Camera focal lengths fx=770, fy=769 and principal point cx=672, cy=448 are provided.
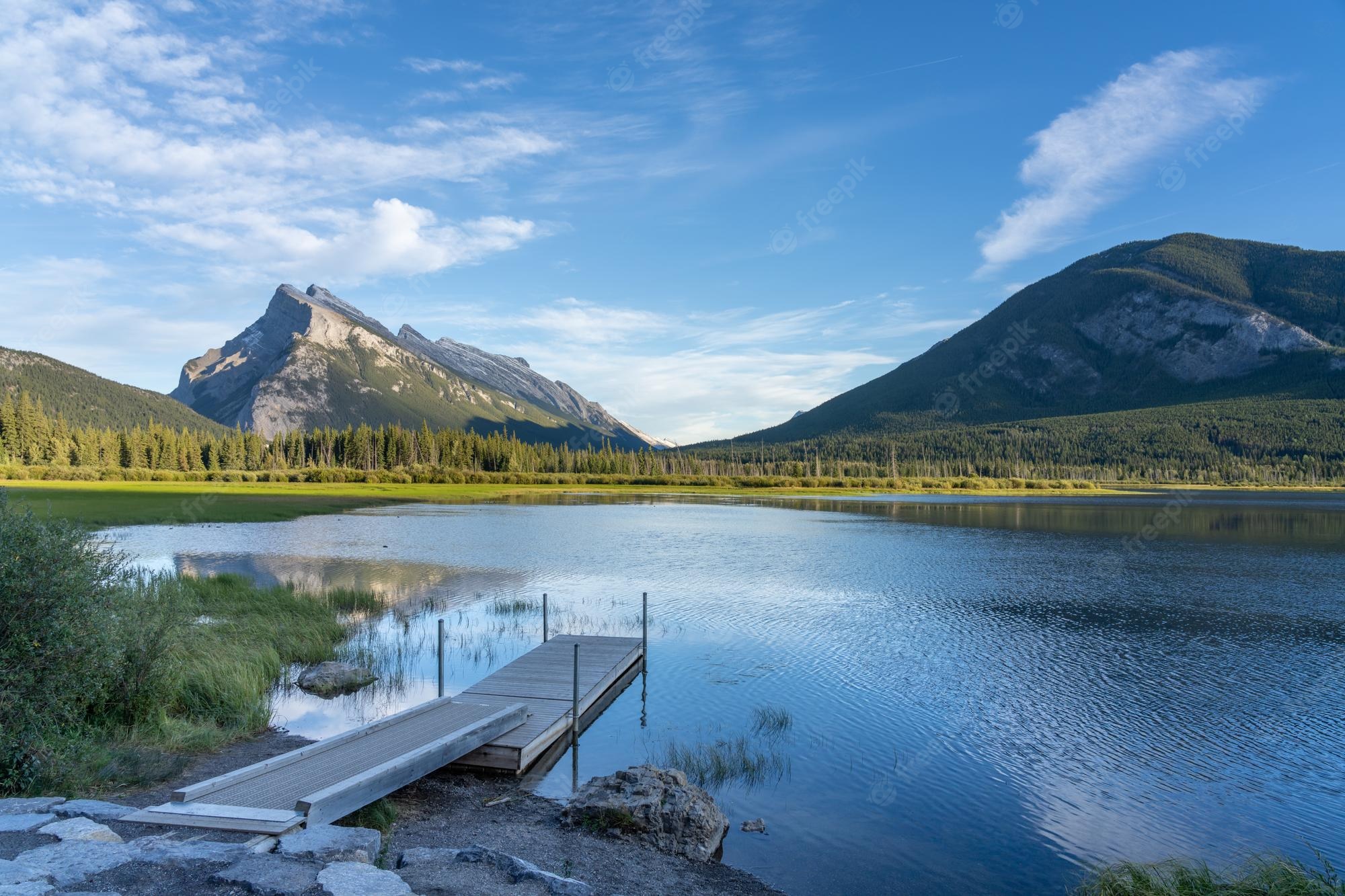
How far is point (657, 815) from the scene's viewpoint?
11.6 metres

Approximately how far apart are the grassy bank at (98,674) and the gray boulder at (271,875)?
5.00 m

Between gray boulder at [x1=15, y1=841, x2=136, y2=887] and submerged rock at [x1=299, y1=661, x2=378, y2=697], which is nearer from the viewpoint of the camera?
gray boulder at [x1=15, y1=841, x2=136, y2=887]

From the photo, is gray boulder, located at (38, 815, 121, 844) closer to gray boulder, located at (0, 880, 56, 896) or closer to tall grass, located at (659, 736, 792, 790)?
gray boulder, located at (0, 880, 56, 896)

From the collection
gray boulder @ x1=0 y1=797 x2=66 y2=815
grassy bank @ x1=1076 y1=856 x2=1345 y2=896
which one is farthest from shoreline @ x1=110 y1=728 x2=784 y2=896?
grassy bank @ x1=1076 y1=856 x2=1345 y2=896

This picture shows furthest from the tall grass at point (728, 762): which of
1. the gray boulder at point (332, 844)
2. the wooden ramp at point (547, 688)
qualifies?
the gray boulder at point (332, 844)

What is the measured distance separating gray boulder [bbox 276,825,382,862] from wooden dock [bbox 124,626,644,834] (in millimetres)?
492

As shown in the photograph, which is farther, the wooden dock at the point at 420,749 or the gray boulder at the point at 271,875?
the wooden dock at the point at 420,749

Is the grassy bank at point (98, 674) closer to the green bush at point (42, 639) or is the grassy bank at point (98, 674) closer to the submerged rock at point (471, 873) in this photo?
the green bush at point (42, 639)

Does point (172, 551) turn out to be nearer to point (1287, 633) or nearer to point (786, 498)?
point (1287, 633)

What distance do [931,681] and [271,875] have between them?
673 inches

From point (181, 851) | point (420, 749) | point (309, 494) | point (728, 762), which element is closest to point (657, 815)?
point (728, 762)

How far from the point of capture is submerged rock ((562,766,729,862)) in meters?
11.4

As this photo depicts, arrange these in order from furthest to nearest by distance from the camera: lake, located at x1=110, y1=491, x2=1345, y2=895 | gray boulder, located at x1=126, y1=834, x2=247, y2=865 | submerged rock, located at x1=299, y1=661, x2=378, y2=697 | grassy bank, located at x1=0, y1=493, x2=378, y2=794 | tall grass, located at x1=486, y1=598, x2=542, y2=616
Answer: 1. tall grass, located at x1=486, y1=598, x2=542, y2=616
2. submerged rock, located at x1=299, y1=661, x2=378, y2=697
3. lake, located at x1=110, y1=491, x2=1345, y2=895
4. grassy bank, located at x1=0, y1=493, x2=378, y2=794
5. gray boulder, located at x1=126, y1=834, x2=247, y2=865

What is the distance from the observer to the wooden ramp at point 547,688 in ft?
46.8
